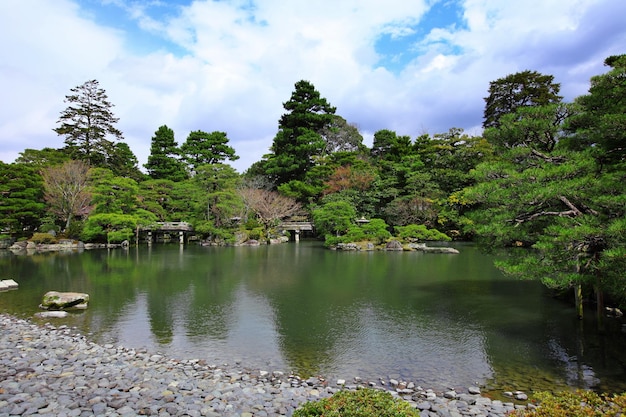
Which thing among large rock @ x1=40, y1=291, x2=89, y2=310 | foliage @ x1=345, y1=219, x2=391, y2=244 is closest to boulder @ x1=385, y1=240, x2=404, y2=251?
foliage @ x1=345, y1=219, x2=391, y2=244

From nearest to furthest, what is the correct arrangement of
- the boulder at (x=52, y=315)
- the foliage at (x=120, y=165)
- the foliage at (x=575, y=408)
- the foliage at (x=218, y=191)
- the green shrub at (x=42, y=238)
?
the foliage at (x=575, y=408) → the boulder at (x=52, y=315) → the green shrub at (x=42, y=238) → the foliage at (x=218, y=191) → the foliage at (x=120, y=165)

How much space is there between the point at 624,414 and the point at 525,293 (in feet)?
29.7

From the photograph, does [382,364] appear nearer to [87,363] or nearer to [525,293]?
[87,363]

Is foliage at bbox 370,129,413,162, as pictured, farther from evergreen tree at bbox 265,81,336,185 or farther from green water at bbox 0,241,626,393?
green water at bbox 0,241,626,393

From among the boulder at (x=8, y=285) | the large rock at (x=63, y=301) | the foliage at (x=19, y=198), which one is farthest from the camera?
the foliage at (x=19, y=198)

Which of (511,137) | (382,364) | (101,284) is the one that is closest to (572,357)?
(382,364)

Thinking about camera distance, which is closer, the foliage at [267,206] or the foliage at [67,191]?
the foliage at [67,191]

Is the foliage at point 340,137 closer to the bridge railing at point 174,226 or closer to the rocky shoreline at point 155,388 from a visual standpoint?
the bridge railing at point 174,226

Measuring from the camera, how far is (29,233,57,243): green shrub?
24.6 meters

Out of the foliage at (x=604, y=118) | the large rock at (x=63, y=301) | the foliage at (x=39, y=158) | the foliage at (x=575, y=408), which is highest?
the foliage at (x=39, y=158)

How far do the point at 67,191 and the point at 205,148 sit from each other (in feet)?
46.3

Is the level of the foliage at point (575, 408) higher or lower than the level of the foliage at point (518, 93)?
lower

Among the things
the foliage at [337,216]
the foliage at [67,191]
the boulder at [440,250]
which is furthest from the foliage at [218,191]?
the boulder at [440,250]

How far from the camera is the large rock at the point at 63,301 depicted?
9.49m
